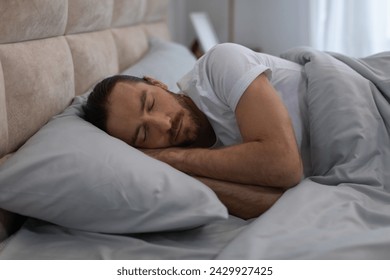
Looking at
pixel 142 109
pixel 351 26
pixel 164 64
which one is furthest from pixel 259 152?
pixel 351 26

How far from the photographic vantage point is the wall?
3.15m

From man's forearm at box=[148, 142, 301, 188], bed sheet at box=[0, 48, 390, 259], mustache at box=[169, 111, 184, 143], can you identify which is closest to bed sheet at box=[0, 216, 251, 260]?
bed sheet at box=[0, 48, 390, 259]

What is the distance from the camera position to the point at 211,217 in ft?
2.83

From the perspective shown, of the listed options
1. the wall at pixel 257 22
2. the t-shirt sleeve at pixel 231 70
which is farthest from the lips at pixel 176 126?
the wall at pixel 257 22

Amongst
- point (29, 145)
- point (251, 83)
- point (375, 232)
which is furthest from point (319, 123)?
point (29, 145)

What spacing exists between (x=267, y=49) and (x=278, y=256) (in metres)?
2.75

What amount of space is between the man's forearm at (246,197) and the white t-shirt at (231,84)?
0.49 ft

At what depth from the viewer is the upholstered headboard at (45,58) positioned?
98 cm

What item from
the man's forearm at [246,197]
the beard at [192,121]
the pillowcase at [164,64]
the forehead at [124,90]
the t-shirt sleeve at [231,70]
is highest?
the t-shirt sleeve at [231,70]

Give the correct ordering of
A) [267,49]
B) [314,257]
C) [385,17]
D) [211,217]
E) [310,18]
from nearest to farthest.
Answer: [314,257]
[211,217]
[385,17]
[310,18]
[267,49]

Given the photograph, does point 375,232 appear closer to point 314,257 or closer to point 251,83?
point 314,257

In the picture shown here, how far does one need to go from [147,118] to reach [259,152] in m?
0.26

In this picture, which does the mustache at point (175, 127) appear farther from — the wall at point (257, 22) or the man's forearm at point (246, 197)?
the wall at point (257, 22)

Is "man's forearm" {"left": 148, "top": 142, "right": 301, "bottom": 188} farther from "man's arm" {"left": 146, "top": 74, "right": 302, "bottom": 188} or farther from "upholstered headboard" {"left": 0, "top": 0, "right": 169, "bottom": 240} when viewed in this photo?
"upholstered headboard" {"left": 0, "top": 0, "right": 169, "bottom": 240}
